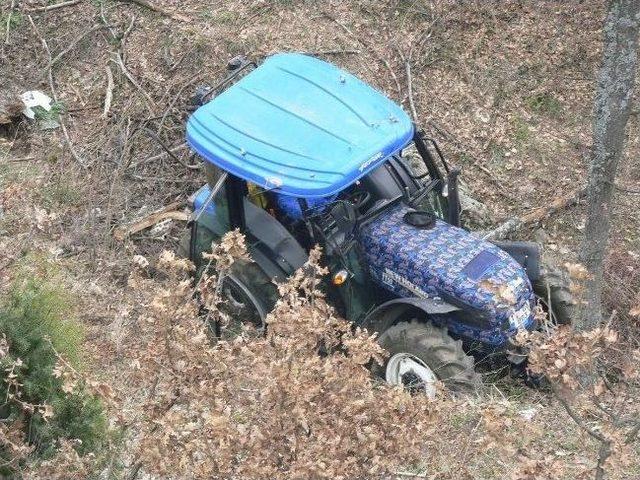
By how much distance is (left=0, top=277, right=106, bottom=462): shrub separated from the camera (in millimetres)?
4246

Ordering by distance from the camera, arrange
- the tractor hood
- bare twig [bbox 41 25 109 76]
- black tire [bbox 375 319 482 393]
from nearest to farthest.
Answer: black tire [bbox 375 319 482 393], the tractor hood, bare twig [bbox 41 25 109 76]

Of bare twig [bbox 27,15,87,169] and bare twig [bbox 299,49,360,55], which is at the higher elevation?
bare twig [bbox 27,15,87,169]

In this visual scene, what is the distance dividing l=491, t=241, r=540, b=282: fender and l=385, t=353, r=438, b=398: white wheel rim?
125cm

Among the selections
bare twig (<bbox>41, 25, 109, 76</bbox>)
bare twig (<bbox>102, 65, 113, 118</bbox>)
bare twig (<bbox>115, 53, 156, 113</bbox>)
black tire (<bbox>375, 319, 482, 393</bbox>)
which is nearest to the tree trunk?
black tire (<bbox>375, 319, 482, 393</bbox>)

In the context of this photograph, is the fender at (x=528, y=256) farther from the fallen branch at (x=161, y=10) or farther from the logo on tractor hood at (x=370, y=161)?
the fallen branch at (x=161, y=10)

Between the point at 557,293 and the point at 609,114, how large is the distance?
1.58m

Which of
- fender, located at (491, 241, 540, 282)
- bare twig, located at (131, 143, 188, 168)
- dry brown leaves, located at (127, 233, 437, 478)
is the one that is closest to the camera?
dry brown leaves, located at (127, 233, 437, 478)

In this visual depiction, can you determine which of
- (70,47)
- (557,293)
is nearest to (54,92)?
(70,47)

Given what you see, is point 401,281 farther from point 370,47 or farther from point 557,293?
point 370,47

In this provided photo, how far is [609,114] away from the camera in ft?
16.6

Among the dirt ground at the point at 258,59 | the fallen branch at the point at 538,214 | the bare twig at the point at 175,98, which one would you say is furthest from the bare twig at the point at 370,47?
the fallen branch at the point at 538,214

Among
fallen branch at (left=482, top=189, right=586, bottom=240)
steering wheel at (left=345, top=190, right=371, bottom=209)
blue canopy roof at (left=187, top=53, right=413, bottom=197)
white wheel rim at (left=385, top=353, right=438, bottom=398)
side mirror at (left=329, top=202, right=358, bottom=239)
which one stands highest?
blue canopy roof at (left=187, top=53, right=413, bottom=197)

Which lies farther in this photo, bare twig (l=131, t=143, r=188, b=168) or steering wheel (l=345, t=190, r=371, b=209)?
bare twig (l=131, t=143, r=188, b=168)

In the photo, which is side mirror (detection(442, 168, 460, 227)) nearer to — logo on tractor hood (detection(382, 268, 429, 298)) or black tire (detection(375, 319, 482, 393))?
logo on tractor hood (detection(382, 268, 429, 298))
